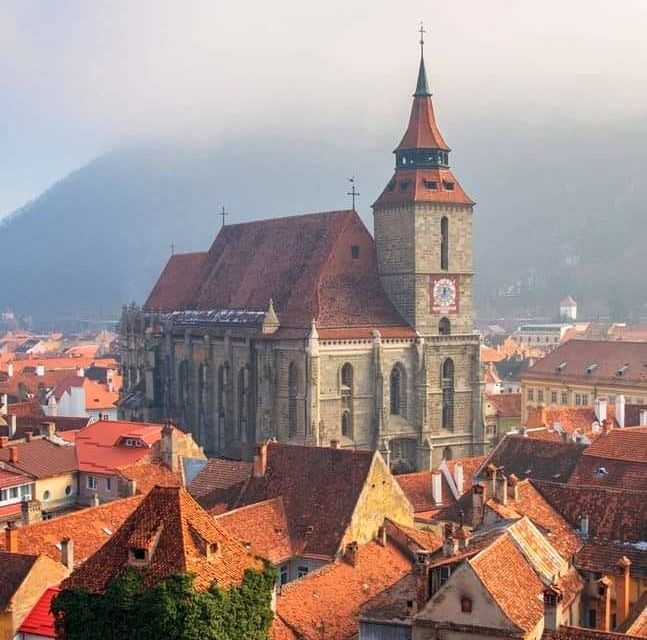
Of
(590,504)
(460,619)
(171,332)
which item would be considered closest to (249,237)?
(171,332)

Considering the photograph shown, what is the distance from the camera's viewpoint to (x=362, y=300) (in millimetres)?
74938

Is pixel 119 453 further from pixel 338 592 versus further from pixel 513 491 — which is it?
pixel 513 491

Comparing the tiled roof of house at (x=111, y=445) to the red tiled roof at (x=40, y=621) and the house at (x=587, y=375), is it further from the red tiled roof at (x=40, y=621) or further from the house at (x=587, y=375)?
the house at (x=587, y=375)

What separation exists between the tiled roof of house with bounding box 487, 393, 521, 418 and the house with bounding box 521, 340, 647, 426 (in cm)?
67

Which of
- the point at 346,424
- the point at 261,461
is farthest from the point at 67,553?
the point at 346,424

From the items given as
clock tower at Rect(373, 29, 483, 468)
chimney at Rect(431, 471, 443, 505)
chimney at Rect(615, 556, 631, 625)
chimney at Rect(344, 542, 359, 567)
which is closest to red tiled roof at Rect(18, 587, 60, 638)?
chimney at Rect(344, 542, 359, 567)

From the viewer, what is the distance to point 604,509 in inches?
1640

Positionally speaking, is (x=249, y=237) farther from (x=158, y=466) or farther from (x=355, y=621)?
(x=355, y=621)

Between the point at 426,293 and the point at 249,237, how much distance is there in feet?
63.3

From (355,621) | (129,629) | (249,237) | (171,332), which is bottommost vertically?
(355,621)

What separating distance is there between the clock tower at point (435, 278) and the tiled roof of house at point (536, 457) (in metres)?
16.9

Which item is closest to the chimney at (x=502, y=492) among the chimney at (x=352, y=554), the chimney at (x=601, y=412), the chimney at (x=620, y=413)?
the chimney at (x=352, y=554)

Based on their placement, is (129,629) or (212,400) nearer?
(129,629)

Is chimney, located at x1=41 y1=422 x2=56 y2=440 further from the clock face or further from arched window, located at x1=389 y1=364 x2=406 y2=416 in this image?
the clock face
